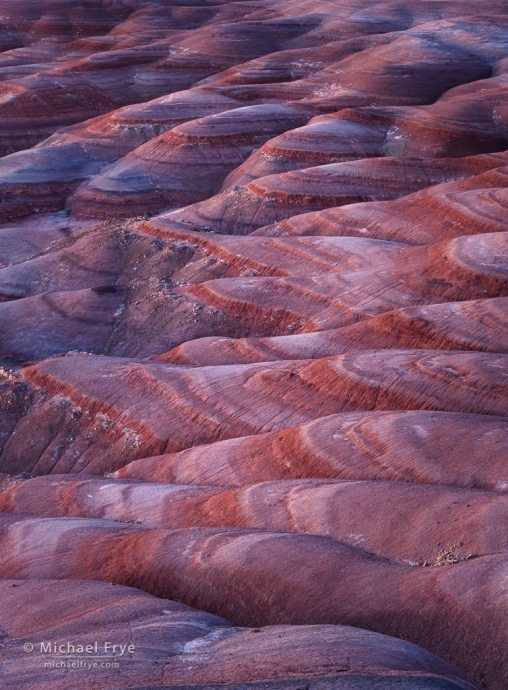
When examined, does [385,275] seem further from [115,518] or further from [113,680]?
[113,680]

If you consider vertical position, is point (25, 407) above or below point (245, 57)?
below

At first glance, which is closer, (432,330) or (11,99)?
(432,330)

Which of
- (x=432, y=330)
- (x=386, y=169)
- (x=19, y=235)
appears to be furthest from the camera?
(x=19, y=235)

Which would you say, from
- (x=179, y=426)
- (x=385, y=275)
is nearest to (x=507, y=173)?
(x=385, y=275)

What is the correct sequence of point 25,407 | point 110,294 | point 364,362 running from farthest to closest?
point 110,294
point 25,407
point 364,362

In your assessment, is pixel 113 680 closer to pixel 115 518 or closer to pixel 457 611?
pixel 457 611

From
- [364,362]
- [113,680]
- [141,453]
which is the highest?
Answer: [113,680]
